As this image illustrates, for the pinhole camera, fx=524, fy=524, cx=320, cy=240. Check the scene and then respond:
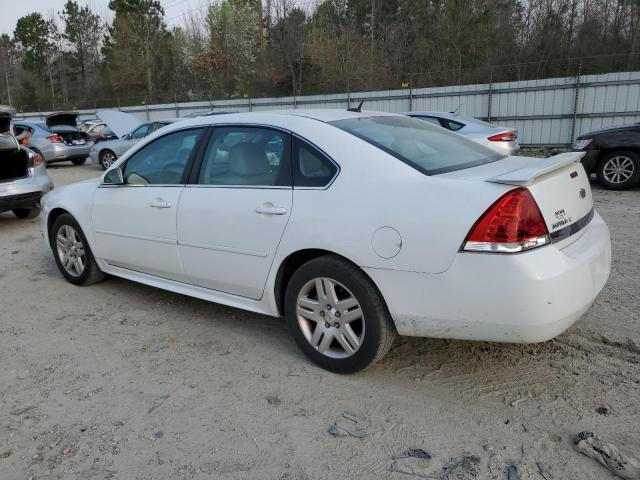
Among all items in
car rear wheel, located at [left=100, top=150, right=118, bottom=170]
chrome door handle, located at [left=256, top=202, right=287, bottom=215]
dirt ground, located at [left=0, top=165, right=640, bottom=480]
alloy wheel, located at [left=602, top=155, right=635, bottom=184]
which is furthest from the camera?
car rear wheel, located at [left=100, top=150, right=118, bottom=170]

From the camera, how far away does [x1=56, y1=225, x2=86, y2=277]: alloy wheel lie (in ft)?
15.8

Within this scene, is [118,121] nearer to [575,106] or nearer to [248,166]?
[575,106]

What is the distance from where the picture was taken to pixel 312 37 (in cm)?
2902

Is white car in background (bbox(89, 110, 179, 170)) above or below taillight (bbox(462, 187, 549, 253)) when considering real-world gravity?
below

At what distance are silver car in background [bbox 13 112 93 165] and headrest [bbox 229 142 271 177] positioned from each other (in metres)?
12.8

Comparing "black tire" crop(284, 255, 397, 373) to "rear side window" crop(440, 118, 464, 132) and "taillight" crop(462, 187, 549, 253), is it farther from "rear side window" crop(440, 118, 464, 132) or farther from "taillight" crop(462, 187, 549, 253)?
"rear side window" crop(440, 118, 464, 132)

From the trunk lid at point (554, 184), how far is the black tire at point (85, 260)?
3409 millimetres

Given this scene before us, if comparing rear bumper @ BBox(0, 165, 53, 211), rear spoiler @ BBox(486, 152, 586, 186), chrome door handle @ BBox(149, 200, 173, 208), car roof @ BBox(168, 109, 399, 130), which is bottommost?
rear bumper @ BBox(0, 165, 53, 211)

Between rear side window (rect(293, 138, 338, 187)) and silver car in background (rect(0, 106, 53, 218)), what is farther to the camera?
silver car in background (rect(0, 106, 53, 218))

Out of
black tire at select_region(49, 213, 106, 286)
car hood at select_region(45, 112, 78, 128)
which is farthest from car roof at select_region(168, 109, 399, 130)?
car hood at select_region(45, 112, 78, 128)

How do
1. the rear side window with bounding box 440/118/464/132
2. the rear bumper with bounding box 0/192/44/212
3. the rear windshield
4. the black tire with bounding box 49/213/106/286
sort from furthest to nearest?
the rear side window with bounding box 440/118/464/132 → the rear bumper with bounding box 0/192/44/212 → the black tire with bounding box 49/213/106/286 → the rear windshield

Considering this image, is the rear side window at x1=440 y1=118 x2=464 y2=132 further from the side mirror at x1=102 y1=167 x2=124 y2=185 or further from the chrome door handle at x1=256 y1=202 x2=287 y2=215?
the chrome door handle at x1=256 y1=202 x2=287 y2=215

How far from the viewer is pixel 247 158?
138 inches

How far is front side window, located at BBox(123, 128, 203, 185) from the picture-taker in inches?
152
